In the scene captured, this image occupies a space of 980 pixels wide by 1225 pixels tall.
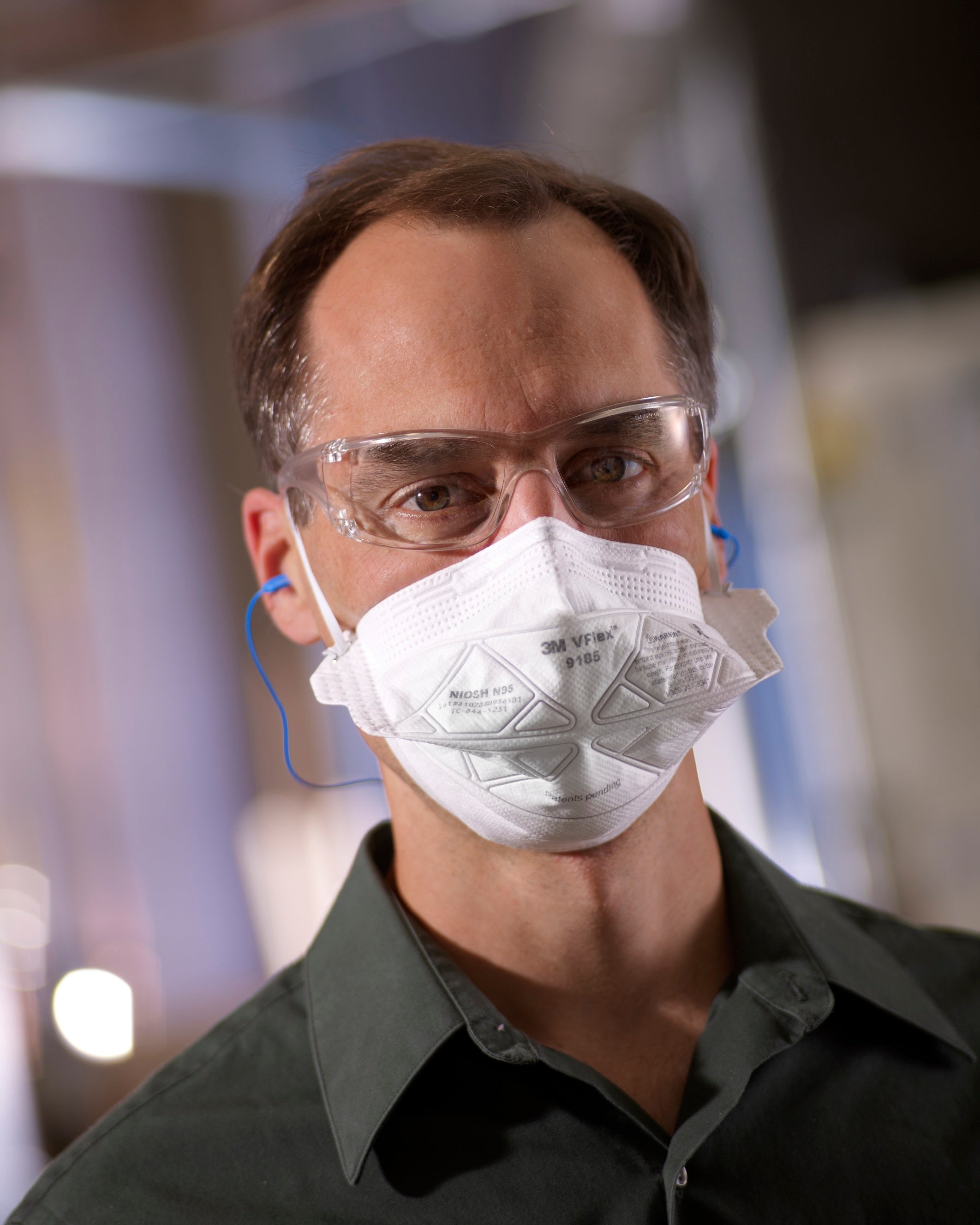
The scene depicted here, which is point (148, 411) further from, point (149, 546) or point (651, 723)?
point (651, 723)

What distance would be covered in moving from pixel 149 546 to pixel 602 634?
254cm

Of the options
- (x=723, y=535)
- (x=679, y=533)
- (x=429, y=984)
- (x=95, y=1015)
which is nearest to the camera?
(x=429, y=984)

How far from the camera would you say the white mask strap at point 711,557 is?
5.02 feet

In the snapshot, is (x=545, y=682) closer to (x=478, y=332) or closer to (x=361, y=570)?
(x=361, y=570)

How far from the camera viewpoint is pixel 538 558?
126 centimetres

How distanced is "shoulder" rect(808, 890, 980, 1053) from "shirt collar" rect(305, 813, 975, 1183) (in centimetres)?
4

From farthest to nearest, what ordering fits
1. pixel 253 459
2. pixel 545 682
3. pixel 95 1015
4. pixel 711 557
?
1. pixel 253 459
2. pixel 95 1015
3. pixel 711 557
4. pixel 545 682

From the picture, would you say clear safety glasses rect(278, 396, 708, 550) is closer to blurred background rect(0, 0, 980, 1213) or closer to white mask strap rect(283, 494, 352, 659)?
white mask strap rect(283, 494, 352, 659)

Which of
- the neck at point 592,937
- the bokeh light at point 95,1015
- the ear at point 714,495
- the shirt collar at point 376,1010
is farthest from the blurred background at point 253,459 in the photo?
the shirt collar at point 376,1010

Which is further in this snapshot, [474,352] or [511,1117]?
[474,352]

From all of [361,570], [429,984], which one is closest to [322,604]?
[361,570]

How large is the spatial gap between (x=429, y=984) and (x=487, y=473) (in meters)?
0.63

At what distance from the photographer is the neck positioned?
137 centimetres

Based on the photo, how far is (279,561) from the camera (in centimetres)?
165
